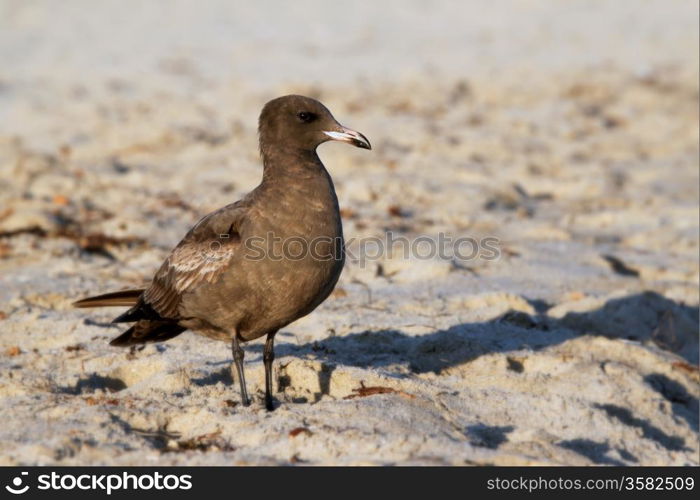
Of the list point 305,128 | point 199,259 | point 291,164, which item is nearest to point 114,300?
point 199,259

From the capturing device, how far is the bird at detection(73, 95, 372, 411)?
534cm

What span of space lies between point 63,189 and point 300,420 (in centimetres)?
572

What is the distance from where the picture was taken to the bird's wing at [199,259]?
553cm

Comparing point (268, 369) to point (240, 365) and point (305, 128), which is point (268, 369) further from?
point (305, 128)

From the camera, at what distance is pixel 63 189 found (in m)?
10.0

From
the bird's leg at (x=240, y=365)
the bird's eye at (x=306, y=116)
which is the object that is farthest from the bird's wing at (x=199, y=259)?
the bird's eye at (x=306, y=116)

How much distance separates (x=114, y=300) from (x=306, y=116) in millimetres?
1535

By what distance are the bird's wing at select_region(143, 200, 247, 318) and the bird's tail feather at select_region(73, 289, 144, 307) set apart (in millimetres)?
254

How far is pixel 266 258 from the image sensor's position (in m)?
5.34

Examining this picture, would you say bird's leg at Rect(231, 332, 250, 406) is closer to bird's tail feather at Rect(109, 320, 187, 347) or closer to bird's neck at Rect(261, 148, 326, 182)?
bird's tail feather at Rect(109, 320, 187, 347)

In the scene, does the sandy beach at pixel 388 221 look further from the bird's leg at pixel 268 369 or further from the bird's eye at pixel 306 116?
the bird's eye at pixel 306 116

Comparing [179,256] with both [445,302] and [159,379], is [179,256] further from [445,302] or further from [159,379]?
[445,302]

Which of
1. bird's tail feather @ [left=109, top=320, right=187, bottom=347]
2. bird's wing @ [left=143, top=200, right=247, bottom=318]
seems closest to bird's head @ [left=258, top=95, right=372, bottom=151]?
bird's wing @ [left=143, top=200, right=247, bottom=318]
